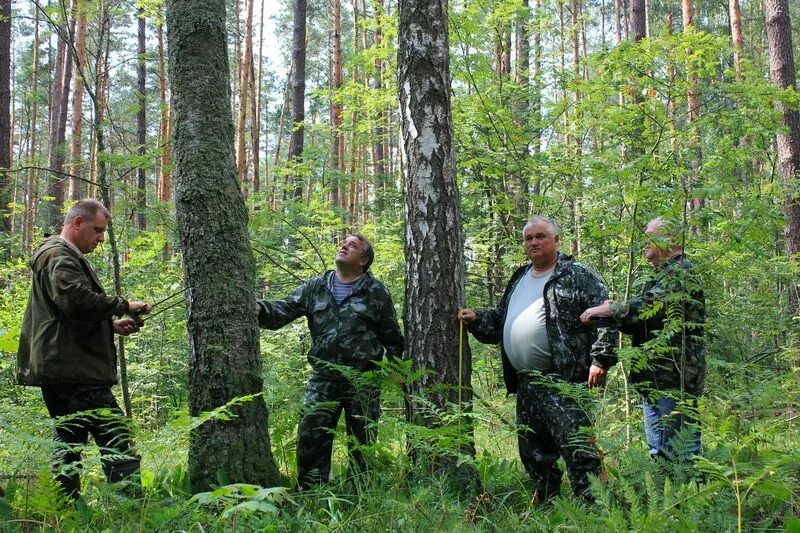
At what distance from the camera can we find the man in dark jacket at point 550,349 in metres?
3.80

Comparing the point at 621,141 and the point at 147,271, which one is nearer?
the point at 621,141

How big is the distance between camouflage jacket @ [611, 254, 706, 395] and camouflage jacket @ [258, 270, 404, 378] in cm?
174

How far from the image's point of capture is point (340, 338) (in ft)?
14.7

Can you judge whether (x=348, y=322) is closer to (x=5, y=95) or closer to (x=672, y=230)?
(x=672, y=230)

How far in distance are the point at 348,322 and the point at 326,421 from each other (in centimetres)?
77

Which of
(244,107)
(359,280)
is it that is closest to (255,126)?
(244,107)

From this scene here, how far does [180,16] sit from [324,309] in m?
2.30

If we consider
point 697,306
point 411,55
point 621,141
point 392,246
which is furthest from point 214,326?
point 392,246

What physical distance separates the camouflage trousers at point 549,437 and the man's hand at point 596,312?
0.46 m

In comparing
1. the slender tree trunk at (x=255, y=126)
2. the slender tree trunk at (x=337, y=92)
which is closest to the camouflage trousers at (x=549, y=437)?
the slender tree trunk at (x=337, y=92)

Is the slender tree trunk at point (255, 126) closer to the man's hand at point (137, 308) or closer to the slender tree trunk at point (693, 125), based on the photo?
the slender tree trunk at point (693, 125)

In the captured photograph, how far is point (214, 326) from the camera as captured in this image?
3559 millimetres

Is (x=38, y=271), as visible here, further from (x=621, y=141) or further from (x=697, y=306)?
(x=621, y=141)

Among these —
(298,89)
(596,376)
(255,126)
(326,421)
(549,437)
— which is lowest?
(549,437)
